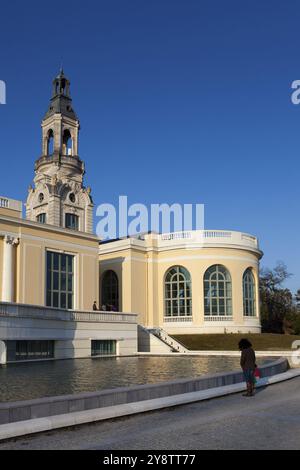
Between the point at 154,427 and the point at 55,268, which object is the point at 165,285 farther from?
the point at 154,427

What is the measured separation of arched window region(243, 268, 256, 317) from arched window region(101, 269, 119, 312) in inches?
471

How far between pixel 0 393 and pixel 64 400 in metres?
3.74

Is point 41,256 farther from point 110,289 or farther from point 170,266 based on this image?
point 170,266

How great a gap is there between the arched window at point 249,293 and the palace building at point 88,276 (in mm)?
96

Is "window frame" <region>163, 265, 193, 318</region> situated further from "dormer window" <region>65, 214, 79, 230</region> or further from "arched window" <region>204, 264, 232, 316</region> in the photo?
"dormer window" <region>65, 214, 79, 230</region>

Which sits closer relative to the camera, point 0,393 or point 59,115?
point 0,393

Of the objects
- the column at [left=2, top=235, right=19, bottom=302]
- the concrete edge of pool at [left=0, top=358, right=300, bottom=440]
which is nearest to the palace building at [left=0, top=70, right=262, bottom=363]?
the column at [left=2, top=235, right=19, bottom=302]

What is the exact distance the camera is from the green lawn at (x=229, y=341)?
126 feet

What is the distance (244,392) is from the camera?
15.0 m

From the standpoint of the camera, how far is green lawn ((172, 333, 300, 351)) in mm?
38531

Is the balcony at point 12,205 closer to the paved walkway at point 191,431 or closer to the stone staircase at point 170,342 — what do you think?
the stone staircase at point 170,342

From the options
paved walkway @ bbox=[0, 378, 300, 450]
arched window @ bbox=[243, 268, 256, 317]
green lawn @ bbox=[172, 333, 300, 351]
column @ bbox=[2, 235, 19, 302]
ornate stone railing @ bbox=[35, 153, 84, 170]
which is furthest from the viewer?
ornate stone railing @ bbox=[35, 153, 84, 170]
